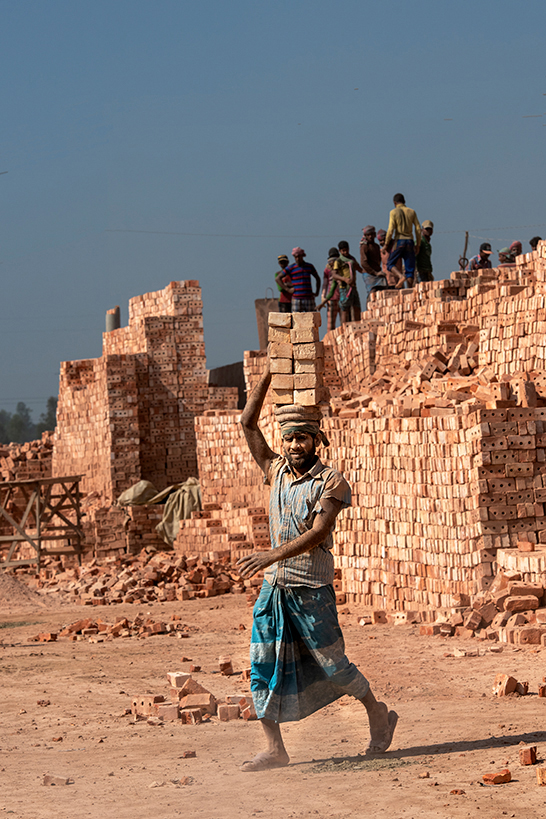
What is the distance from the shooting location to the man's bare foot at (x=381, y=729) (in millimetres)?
5594

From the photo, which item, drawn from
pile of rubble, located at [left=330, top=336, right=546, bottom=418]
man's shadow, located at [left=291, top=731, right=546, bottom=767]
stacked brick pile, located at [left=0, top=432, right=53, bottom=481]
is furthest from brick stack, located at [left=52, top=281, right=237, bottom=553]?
man's shadow, located at [left=291, top=731, right=546, bottom=767]

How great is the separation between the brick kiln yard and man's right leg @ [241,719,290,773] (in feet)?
0.20

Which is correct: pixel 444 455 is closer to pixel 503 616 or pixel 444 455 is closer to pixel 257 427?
pixel 503 616

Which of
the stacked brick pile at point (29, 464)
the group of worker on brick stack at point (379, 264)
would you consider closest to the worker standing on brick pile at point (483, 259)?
the group of worker on brick stack at point (379, 264)

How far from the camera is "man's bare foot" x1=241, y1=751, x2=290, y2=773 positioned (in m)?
5.42

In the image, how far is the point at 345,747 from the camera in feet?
19.9

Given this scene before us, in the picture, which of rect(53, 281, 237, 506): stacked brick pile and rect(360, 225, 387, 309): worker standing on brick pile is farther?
rect(53, 281, 237, 506): stacked brick pile

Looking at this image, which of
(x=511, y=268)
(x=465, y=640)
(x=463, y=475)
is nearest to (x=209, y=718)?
(x=465, y=640)

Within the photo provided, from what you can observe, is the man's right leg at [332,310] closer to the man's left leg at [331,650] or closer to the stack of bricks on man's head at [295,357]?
the stack of bricks on man's head at [295,357]

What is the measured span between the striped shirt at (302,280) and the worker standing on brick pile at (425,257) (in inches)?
166

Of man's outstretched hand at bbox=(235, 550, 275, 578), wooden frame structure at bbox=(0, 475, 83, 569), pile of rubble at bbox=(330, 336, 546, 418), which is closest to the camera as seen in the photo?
man's outstretched hand at bbox=(235, 550, 275, 578)

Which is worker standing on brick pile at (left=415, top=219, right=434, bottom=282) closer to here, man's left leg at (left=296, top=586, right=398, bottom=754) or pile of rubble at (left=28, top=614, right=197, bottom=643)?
pile of rubble at (left=28, top=614, right=197, bottom=643)

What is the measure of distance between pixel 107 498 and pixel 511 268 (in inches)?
465

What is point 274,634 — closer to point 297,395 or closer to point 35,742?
point 297,395
